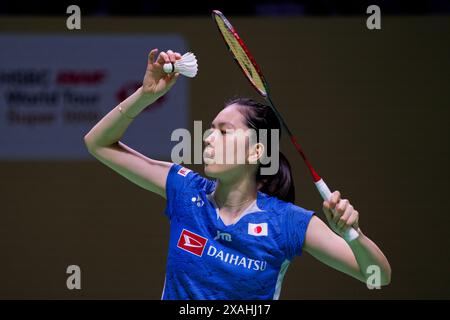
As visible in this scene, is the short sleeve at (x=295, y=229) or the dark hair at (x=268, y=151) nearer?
the short sleeve at (x=295, y=229)

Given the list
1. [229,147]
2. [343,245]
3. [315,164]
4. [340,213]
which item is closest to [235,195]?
[229,147]

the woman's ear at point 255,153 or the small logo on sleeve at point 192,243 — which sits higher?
the woman's ear at point 255,153

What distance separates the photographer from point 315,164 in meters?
5.73

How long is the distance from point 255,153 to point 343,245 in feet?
1.62

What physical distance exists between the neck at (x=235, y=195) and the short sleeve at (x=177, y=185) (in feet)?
0.33

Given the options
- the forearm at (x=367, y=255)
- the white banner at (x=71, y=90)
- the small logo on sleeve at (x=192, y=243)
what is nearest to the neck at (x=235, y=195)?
the small logo on sleeve at (x=192, y=243)

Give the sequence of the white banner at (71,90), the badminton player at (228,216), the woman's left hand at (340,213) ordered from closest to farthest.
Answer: the woman's left hand at (340,213), the badminton player at (228,216), the white banner at (71,90)

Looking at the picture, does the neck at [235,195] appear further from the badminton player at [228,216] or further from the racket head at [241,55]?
the racket head at [241,55]

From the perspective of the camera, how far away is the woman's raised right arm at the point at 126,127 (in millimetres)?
2834

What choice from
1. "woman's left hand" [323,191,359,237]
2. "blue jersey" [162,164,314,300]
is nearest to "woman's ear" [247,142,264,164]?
"blue jersey" [162,164,314,300]

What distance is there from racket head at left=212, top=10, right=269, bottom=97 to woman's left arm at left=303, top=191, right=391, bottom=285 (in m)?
0.64

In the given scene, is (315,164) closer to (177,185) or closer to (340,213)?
(177,185)

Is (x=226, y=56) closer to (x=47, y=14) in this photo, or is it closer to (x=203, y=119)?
(x=203, y=119)

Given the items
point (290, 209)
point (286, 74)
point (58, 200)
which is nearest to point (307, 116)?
point (286, 74)
